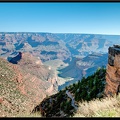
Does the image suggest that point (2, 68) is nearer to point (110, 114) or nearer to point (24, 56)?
point (110, 114)

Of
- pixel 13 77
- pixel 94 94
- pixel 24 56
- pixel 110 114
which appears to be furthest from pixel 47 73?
pixel 110 114

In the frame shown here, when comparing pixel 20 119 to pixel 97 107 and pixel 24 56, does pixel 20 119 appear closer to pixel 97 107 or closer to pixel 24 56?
pixel 97 107

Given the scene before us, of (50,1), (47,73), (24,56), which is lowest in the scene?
(47,73)

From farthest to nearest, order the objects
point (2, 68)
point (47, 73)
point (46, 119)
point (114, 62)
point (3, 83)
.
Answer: point (47, 73), point (2, 68), point (3, 83), point (114, 62), point (46, 119)

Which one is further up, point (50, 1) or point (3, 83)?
point (50, 1)

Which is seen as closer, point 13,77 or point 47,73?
point 13,77

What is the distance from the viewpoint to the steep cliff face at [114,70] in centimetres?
1125

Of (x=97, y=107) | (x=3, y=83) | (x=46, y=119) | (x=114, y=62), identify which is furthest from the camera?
(x=3, y=83)

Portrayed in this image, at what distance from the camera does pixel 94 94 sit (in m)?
16.0

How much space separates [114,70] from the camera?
1182 cm

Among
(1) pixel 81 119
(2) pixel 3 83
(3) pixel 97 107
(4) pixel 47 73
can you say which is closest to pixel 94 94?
(3) pixel 97 107

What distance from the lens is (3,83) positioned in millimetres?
42656

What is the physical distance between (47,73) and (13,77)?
125194mm

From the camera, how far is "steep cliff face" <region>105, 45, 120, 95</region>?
11254 millimetres
